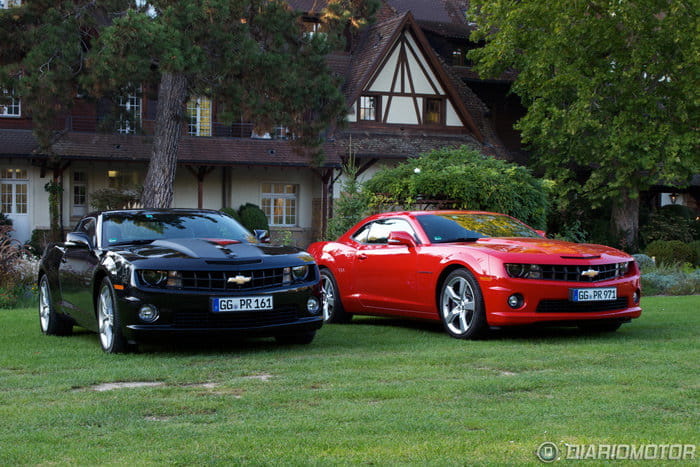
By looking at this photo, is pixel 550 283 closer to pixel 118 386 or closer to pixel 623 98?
pixel 118 386

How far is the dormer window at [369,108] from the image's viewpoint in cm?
3762

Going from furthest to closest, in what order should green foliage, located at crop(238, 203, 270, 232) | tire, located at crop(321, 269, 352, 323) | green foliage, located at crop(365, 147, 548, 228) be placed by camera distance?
green foliage, located at crop(238, 203, 270, 232)
green foliage, located at crop(365, 147, 548, 228)
tire, located at crop(321, 269, 352, 323)

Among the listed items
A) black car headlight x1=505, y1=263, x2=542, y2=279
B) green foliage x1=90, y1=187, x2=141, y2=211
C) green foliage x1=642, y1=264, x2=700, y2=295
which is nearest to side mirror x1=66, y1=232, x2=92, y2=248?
black car headlight x1=505, y1=263, x2=542, y2=279

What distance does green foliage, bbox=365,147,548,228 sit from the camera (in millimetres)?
18141

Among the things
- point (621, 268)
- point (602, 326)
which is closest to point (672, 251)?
point (602, 326)

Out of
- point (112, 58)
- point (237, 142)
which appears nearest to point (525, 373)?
point (112, 58)

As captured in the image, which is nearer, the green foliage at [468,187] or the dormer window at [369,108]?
the green foliage at [468,187]

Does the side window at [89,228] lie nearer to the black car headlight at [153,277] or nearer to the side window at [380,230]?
the black car headlight at [153,277]

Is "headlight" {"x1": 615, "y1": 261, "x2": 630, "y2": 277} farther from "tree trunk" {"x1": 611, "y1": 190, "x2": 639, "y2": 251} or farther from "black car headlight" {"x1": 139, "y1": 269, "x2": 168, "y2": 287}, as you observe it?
"tree trunk" {"x1": 611, "y1": 190, "x2": 639, "y2": 251}

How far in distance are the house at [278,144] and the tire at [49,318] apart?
20.6m

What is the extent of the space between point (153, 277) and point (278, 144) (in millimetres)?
27756

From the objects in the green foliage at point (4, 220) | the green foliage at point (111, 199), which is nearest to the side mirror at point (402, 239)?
the green foliage at point (4, 220)

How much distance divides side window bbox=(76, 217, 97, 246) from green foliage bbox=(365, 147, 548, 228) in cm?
810

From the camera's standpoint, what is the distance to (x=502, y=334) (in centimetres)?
1066
